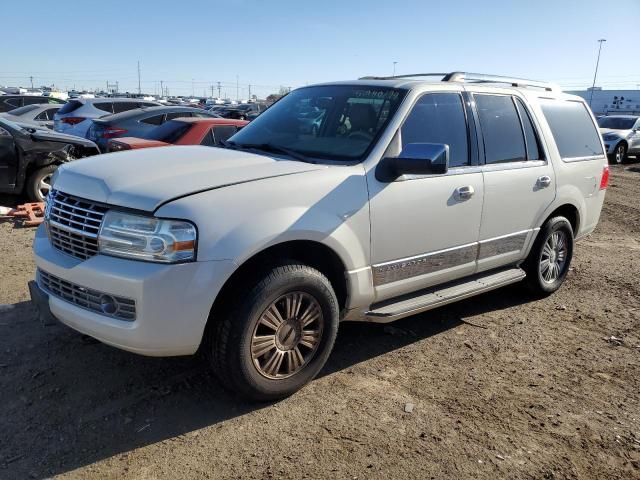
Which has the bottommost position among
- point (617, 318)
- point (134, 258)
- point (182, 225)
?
point (617, 318)

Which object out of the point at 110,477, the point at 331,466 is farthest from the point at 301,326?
the point at 110,477

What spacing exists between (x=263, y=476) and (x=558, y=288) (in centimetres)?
417

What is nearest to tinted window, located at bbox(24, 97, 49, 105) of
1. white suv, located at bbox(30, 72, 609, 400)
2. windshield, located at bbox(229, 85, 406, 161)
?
white suv, located at bbox(30, 72, 609, 400)

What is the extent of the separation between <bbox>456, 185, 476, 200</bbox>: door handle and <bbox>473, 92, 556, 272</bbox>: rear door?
0.20 m

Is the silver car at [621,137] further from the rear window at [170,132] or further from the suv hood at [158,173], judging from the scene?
the suv hood at [158,173]

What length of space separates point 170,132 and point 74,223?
6098mm

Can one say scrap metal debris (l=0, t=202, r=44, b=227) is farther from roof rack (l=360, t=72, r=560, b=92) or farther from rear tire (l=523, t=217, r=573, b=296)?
rear tire (l=523, t=217, r=573, b=296)

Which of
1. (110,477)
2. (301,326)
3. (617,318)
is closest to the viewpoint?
(110,477)

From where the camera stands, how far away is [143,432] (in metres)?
3.12

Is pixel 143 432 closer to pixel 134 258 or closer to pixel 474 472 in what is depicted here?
pixel 134 258

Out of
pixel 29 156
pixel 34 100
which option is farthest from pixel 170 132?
pixel 34 100

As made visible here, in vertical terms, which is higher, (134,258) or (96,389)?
(134,258)

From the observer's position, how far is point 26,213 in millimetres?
7676

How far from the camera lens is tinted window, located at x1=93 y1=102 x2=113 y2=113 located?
1450 cm
